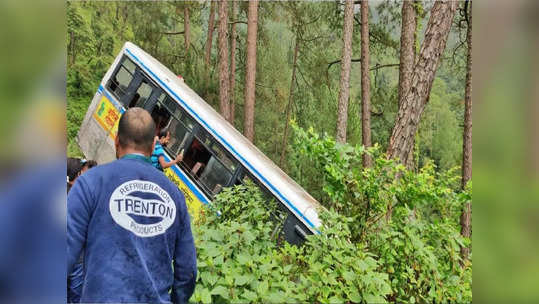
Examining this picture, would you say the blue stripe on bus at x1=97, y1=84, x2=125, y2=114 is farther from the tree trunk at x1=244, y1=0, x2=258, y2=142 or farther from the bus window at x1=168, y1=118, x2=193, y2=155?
the tree trunk at x1=244, y1=0, x2=258, y2=142

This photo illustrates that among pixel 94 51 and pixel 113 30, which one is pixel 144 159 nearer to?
pixel 94 51

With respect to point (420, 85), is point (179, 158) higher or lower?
lower

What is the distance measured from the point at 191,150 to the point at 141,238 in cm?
497

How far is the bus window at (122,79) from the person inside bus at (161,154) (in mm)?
1539

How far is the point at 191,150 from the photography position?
6.65 m

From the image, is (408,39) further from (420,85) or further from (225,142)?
(420,85)

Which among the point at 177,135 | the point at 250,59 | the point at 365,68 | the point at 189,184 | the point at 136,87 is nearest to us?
the point at 189,184

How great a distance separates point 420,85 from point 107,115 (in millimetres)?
6104

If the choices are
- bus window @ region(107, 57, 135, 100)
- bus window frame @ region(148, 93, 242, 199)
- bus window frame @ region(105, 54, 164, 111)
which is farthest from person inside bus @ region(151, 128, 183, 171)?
bus window @ region(107, 57, 135, 100)

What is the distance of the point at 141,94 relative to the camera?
7.56 metres

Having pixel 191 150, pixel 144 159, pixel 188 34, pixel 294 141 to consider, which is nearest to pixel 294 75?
pixel 188 34

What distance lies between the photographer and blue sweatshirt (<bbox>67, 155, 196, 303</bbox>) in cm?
168

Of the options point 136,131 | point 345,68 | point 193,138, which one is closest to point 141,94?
point 193,138
